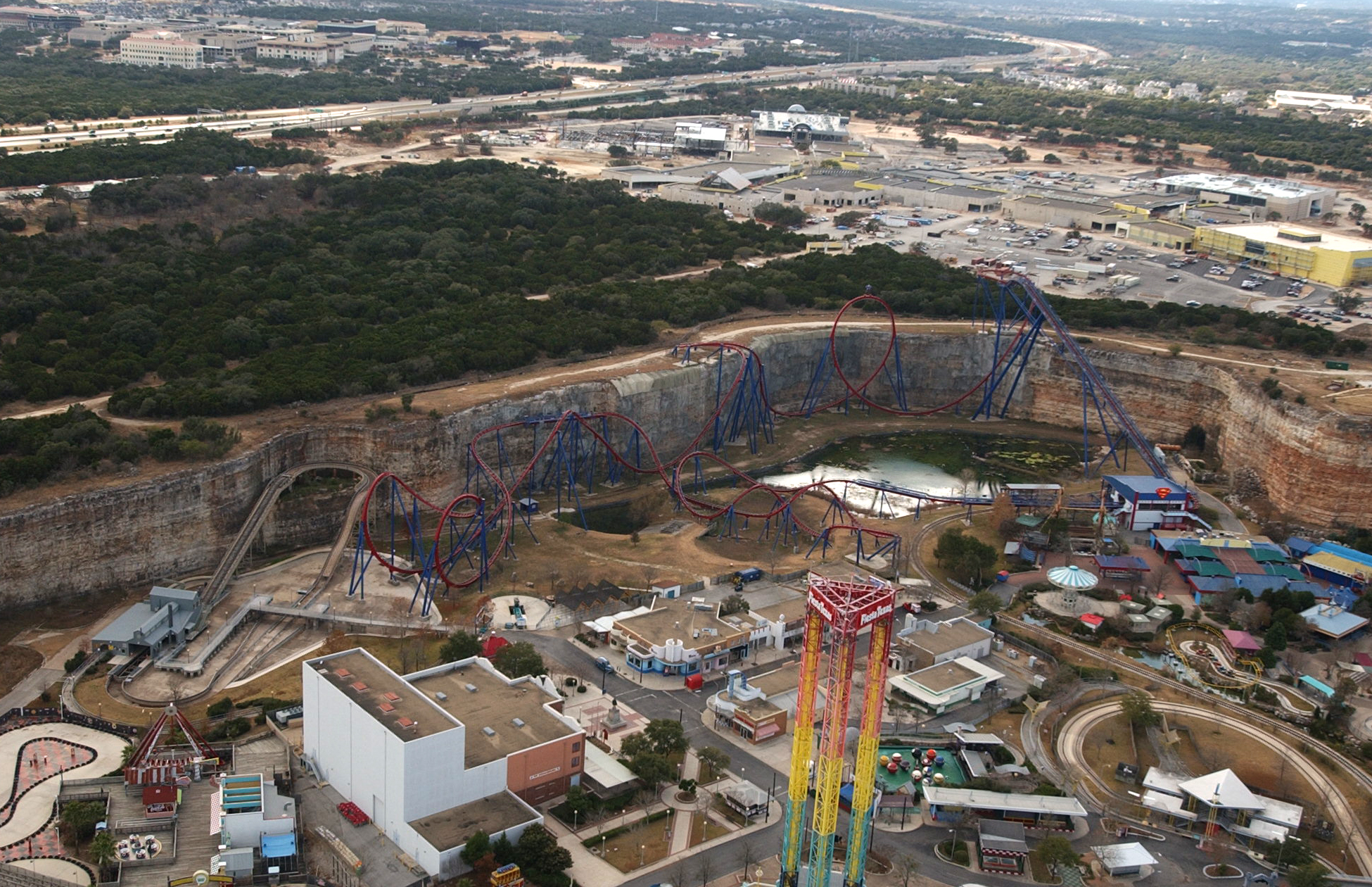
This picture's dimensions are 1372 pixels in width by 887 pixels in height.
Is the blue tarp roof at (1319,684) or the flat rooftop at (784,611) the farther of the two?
the flat rooftop at (784,611)

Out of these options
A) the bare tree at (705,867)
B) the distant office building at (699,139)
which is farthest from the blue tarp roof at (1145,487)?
the distant office building at (699,139)

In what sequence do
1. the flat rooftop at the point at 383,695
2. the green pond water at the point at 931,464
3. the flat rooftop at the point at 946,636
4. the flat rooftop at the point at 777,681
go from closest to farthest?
the flat rooftop at the point at 383,695 < the flat rooftop at the point at 777,681 < the flat rooftop at the point at 946,636 < the green pond water at the point at 931,464

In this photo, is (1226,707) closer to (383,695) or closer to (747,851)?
(747,851)

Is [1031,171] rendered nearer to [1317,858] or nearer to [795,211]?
[795,211]

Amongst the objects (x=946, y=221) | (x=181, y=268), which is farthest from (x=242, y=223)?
(x=946, y=221)

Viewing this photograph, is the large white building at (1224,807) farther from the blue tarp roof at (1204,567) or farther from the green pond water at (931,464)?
the green pond water at (931,464)

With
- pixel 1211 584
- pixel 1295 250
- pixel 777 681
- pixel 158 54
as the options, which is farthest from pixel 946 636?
pixel 158 54

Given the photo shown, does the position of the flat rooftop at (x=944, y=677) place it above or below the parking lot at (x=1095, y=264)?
below

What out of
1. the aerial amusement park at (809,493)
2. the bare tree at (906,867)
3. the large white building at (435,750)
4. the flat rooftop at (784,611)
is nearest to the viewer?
the aerial amusement park at (809,493)
